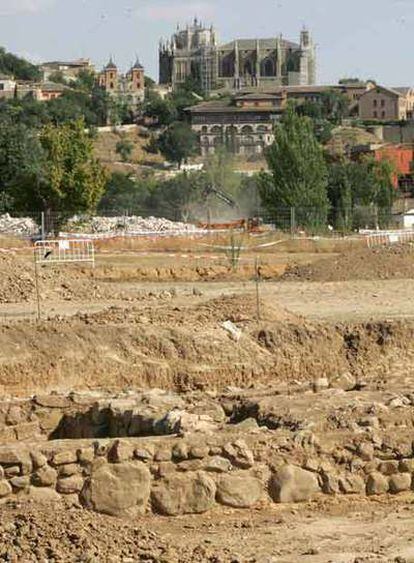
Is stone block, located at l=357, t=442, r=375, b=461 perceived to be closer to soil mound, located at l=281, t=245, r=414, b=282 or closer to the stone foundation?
the stone foundation

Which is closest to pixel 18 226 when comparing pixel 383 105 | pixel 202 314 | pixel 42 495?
pixel 202 314

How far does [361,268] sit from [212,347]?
41.7 ft

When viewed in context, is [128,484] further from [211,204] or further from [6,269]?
[211,204]

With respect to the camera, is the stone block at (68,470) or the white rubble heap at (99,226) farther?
the white rubble heap at (99,226)

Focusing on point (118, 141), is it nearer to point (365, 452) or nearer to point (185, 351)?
point (185, 351)

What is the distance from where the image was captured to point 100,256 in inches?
1628

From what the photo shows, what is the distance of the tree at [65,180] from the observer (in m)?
49.5

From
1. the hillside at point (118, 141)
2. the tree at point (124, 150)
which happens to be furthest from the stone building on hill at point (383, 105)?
the tree at point (124, 150)

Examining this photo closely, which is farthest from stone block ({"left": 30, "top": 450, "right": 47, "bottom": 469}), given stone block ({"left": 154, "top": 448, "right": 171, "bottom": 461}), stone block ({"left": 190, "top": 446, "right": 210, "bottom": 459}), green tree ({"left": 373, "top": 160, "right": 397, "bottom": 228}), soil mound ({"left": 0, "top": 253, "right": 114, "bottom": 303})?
green tree ({"left": 373, "top": 160, "right": 397, "bottom": 228})

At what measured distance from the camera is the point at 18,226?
49.3 m

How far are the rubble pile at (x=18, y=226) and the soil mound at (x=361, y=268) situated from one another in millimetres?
14119

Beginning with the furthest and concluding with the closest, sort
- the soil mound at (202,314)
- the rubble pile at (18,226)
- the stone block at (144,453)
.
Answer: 1. the rubble pile at (18,226)
2. the soil mound at (202,314)
3. the stone block at (144,453)

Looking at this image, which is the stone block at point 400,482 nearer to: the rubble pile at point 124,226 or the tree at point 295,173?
the rubble pile at point 124,226

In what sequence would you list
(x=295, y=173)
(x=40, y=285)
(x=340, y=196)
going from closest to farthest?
(x=40, y=285) → (x=295, y=173) → (x=340, y=196)
